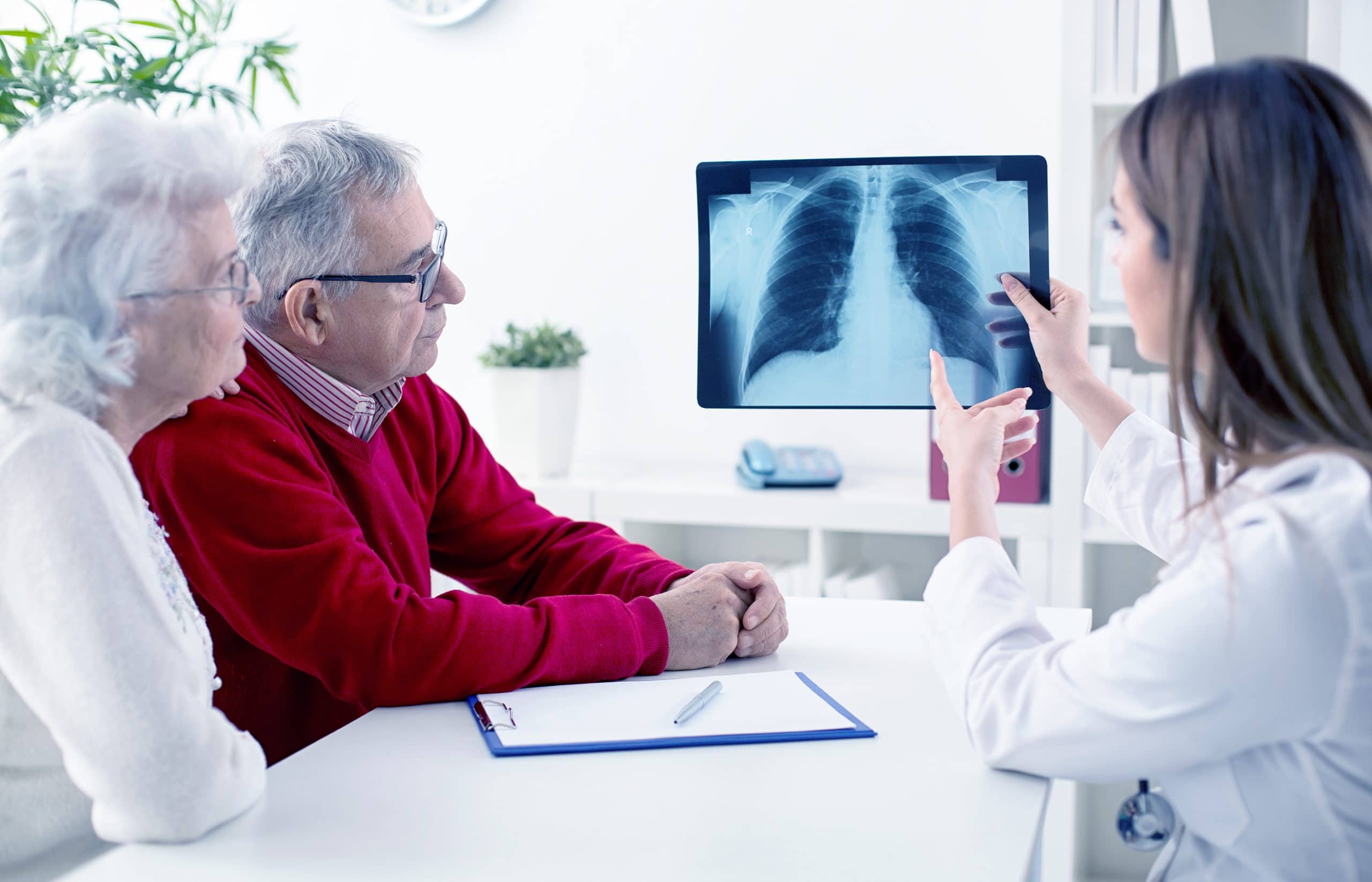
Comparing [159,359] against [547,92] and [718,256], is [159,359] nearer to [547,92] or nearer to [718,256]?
[718,256]

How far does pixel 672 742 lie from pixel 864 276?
2.17 ft

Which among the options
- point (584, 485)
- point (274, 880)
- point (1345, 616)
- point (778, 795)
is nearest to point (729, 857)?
point (778, 795)

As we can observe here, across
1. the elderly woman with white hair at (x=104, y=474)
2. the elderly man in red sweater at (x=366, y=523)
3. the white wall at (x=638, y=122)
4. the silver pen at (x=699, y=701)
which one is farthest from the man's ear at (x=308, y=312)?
the white wall at (x=638, y=122)

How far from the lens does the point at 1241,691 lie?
0.80 m

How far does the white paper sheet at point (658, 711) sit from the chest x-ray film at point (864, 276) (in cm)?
39

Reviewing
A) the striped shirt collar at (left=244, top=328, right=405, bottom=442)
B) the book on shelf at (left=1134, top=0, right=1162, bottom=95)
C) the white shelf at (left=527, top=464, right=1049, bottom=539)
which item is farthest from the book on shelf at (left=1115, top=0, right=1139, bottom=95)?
the striped shirt collar at (left=244, top=328, right=405, bottom=442)

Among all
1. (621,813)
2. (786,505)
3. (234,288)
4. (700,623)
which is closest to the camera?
(621,813)

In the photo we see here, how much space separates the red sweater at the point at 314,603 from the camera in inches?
44.9

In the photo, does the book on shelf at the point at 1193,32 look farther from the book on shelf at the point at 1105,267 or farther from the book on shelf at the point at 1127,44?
the book on shelf at the point at 1105,267

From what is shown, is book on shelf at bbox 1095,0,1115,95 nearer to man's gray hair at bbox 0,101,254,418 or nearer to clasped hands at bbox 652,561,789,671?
clasped hands at bbox 652,561,789,671

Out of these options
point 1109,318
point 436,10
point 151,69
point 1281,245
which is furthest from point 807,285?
point 436,10

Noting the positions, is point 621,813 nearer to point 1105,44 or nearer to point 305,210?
point 305,210

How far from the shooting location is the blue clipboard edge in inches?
40.6

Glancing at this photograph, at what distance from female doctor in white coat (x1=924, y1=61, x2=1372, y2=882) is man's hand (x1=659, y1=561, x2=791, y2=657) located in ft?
1.35
